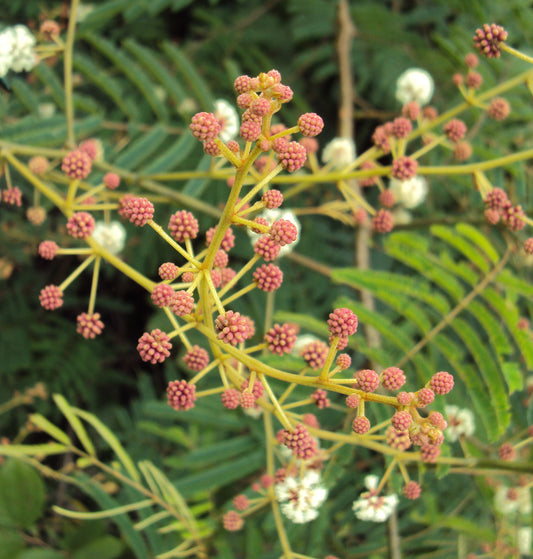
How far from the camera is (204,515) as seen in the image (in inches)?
133

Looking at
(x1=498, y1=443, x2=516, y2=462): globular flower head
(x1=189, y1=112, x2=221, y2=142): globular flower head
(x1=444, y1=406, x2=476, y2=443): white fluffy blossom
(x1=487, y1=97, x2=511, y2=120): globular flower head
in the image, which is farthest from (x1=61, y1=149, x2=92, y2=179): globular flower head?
(x1=498, y1=443, x2=516, y2=462): globular flower head

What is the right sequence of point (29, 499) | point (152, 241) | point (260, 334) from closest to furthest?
point (29, 499) < point (260, 334) < point (152, 241)

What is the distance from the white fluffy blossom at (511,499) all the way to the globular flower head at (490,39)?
6.12 feet

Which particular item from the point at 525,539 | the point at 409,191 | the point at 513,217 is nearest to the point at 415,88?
the point at 409,191

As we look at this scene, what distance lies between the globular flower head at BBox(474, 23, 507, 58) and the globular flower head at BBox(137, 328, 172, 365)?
1.52m

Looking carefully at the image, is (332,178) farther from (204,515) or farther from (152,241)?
(204,515)

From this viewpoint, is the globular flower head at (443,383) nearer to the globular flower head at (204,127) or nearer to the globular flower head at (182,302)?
the globular flower head at (182,302)

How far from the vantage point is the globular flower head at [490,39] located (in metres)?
1.92

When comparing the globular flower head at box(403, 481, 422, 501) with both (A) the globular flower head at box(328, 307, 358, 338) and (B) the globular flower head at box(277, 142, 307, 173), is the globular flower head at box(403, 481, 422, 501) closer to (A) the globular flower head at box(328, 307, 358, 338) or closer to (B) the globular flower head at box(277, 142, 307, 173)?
(A) the globular flower head at box(328, 307, 358, 338)

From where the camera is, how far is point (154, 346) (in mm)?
1459

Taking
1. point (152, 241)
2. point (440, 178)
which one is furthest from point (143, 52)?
point (440, 178)

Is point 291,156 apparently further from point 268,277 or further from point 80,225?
point 80,225

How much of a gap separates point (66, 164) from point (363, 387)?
4.56ft

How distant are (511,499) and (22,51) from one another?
3.12m
